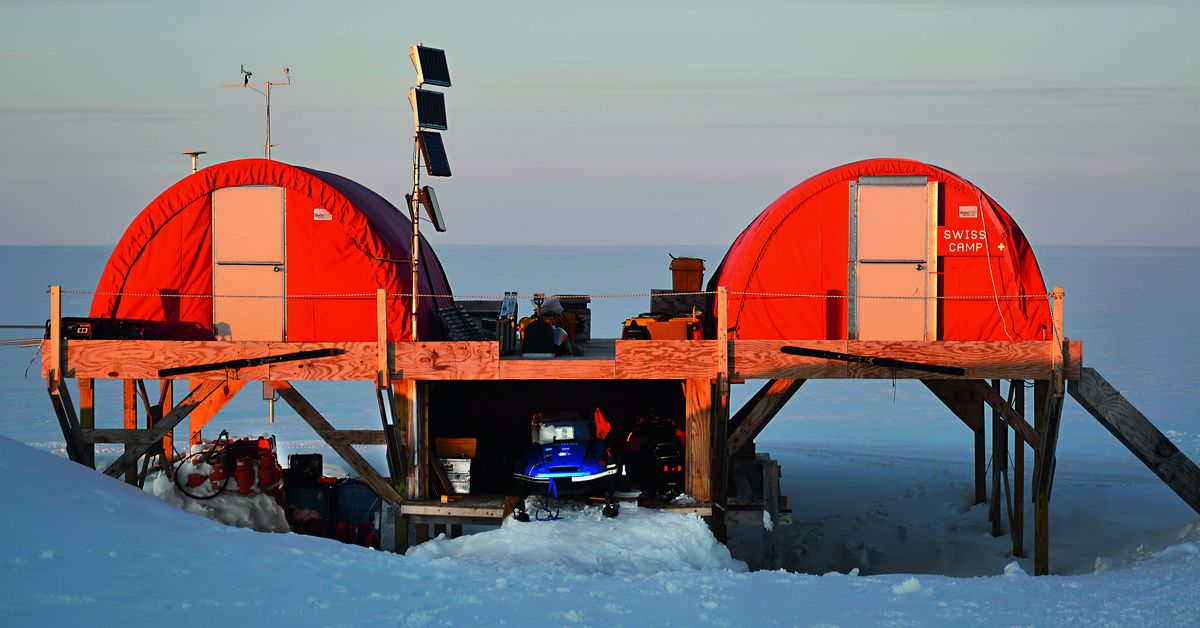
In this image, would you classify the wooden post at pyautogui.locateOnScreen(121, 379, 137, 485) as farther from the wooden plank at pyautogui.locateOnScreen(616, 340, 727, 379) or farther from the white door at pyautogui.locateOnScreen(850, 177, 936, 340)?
the white door at pyautogui.locateOnScreen(850, 177, 936, 340)

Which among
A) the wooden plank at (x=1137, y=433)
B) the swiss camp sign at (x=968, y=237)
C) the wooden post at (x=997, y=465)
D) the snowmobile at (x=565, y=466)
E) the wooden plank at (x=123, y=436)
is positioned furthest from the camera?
the wooden post at (x=997, y=465)

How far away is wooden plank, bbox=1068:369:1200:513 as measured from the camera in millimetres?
16594

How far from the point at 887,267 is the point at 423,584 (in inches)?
324

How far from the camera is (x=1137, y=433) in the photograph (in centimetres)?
1667

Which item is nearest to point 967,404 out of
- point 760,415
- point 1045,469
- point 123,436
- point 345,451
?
point 1045,469

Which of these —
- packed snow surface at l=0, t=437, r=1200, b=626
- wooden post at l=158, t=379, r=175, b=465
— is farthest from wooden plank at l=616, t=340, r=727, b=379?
wooden post at l=158, t=379, r=175, b=465

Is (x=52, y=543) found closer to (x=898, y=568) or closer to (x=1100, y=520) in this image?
(x=898, y=568)

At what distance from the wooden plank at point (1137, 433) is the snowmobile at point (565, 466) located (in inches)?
240

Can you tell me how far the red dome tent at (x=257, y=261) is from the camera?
1750cm

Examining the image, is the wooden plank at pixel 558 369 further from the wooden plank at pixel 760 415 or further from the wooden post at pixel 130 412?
the wooden post at pixel 130 412

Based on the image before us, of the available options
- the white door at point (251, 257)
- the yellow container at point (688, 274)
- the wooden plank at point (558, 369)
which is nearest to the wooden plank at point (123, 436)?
the white door at point (251, 257)

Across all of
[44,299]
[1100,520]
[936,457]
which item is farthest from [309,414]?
[44,299]

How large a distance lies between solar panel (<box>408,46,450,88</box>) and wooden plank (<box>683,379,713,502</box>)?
5.07 m

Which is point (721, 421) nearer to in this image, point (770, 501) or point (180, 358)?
point (770, 501)
